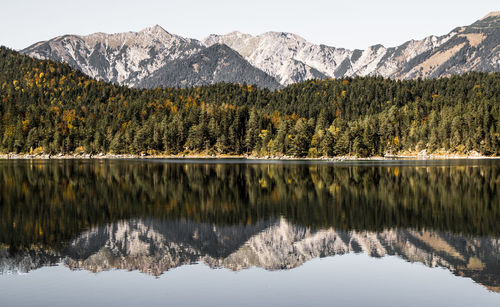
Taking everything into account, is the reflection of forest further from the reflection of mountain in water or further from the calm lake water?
the reflection of mountain in water

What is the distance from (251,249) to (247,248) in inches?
13.3

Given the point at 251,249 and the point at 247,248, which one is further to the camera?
the point at 247,248

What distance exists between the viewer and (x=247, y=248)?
3178 centimetres

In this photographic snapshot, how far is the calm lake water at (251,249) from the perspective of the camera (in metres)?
22.6

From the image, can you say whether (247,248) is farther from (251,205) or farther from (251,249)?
(251,205)

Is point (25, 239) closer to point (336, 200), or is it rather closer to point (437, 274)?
point (437, 274)

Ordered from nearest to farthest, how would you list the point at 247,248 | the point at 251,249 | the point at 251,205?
the point at 251,249
the point at 247,248
the point at 251,205

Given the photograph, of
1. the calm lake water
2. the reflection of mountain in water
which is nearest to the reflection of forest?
the calm lake water

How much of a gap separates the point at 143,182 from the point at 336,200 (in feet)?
112

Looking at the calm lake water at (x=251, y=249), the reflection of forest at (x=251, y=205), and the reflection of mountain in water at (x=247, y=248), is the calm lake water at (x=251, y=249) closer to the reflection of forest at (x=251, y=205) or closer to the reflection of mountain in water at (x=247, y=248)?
the reflection of mountain in water at (x=247, y=248)

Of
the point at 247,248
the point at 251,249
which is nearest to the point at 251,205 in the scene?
the point at 247,248

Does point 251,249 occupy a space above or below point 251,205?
below

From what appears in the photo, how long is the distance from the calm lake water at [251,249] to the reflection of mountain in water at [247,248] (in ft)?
0.24

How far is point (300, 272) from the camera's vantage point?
86.4 ft
